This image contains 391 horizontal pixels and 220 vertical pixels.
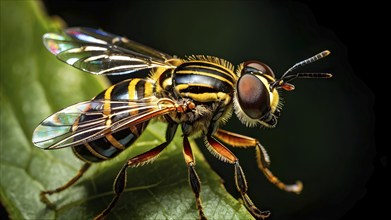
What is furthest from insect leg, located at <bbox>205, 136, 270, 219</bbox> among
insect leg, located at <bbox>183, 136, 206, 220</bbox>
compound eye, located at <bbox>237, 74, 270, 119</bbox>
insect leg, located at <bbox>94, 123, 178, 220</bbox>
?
insect leg, located at <bbox>94, 123, 178, 220</bbox>

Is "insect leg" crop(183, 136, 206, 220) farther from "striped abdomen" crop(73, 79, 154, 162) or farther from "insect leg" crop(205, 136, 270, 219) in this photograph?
"striped abdomen" crop(73, 79, 154, 162)

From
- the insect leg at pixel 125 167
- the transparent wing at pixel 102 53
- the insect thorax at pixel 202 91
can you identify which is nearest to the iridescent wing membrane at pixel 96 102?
the transparent wing at pixel 102 53

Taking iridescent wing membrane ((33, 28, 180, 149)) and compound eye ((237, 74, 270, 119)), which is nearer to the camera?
iridescent wing membrane ((33, 28, 180, 149))

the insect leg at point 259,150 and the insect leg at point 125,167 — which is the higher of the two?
the insect leg at point 125,167

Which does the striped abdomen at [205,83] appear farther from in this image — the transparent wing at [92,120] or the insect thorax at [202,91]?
the transparent wing at [92,120]

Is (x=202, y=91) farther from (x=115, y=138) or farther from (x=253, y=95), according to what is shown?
(x=115, y=138)

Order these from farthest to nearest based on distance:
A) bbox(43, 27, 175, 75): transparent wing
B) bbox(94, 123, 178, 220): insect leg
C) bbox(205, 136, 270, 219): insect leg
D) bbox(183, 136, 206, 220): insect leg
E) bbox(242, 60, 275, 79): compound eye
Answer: bbox(43, 27, 175, 75): transparent wing, bbox(242, 60, 275, 79): compound eye, bbox(205, 136, 270, 219): insect leg, bbox(94, 123, 178, 220): insect leg, bbox(183, 136, 206, 220): insect leg

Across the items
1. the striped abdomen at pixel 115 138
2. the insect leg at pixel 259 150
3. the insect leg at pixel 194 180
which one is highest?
the striped abdomen at pixel 115 138
